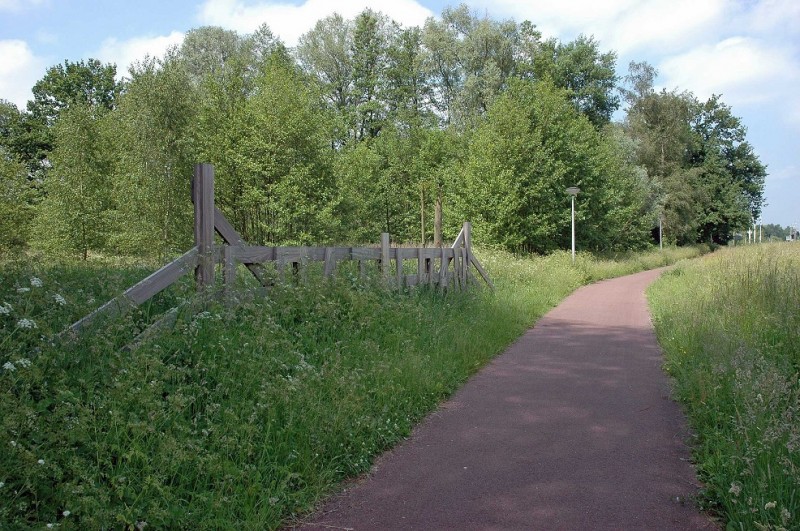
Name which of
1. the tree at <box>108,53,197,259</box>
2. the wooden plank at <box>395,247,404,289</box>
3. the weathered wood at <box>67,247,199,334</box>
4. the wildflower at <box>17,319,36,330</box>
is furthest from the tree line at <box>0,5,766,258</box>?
the wildflower at <box>17,319,36,330</box>

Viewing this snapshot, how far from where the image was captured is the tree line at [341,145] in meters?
30.5

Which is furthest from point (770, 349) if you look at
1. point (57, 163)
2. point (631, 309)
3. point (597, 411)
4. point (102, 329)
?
point (57, 163)

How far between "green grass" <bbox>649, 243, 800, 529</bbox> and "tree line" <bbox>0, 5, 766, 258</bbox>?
342 inches

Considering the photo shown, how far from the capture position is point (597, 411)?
658cm

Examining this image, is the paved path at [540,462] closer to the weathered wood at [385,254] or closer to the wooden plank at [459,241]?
the weathered wood at [385,254]

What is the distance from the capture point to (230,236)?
22.7ft

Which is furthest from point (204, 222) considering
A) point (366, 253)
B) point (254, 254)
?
point (366, 253)

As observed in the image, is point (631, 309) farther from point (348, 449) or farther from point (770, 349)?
point (348, 449)

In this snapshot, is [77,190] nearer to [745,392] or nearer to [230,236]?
[230,236]

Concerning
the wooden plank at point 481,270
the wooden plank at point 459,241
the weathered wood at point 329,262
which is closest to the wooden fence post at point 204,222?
the weathered wood at point 329,262

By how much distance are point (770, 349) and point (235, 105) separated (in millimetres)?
29633

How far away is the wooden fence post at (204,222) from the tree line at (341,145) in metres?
10.5

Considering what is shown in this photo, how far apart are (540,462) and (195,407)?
9.00 feet

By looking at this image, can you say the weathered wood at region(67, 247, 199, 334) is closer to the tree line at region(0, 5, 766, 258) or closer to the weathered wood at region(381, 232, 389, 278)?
the weathered wood at region(381, 232, 389, 278)
